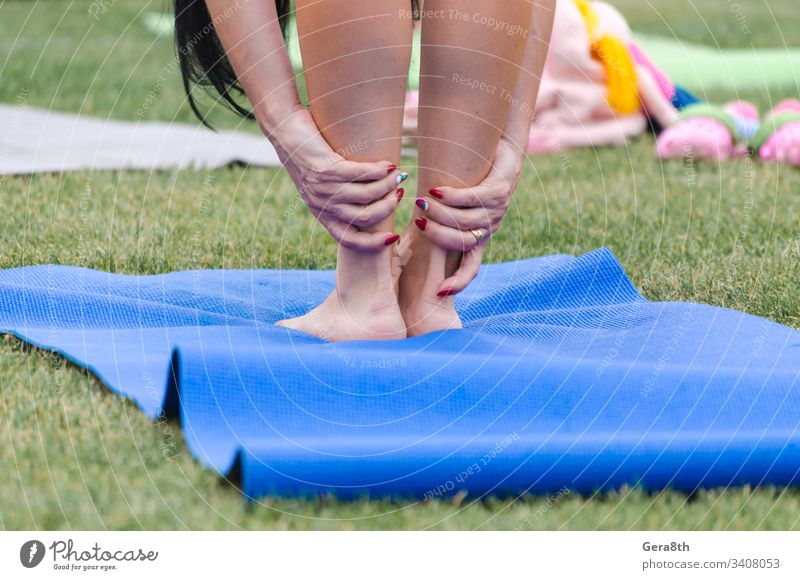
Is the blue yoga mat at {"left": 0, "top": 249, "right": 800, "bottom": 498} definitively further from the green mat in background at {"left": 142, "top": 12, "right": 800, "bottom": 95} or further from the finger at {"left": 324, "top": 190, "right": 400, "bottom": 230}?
the green mat in background at {"left": 142, "top": 12, "right": 800, "bottom": 95}

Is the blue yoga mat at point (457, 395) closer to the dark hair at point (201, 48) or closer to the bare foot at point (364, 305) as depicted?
the bare foot at point (364, 305)

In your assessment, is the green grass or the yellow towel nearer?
the green grass

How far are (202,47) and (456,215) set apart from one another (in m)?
0.54

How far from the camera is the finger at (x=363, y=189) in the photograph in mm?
1444

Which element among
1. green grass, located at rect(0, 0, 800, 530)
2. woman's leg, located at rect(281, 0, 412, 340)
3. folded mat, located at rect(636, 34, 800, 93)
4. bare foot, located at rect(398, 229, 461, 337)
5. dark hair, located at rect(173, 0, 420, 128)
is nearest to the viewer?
green grass, located at rect(0, 0, 800, 530)

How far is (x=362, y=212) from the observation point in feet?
4.76

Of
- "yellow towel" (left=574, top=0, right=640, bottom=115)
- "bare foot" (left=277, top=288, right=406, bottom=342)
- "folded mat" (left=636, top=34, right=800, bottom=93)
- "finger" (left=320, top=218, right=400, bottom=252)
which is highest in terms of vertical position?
"folded mat" (left=636, top=34, right=800, bottom=93)

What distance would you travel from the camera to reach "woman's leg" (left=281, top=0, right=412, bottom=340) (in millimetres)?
1433

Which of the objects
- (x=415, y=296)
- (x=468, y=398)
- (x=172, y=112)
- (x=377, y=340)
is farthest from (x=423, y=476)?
(x=172, y=112)

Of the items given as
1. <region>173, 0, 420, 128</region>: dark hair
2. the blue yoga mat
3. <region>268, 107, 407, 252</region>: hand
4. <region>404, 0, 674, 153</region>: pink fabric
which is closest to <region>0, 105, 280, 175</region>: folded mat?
<region>404, 0, 674, 153</region>: pink fabric
